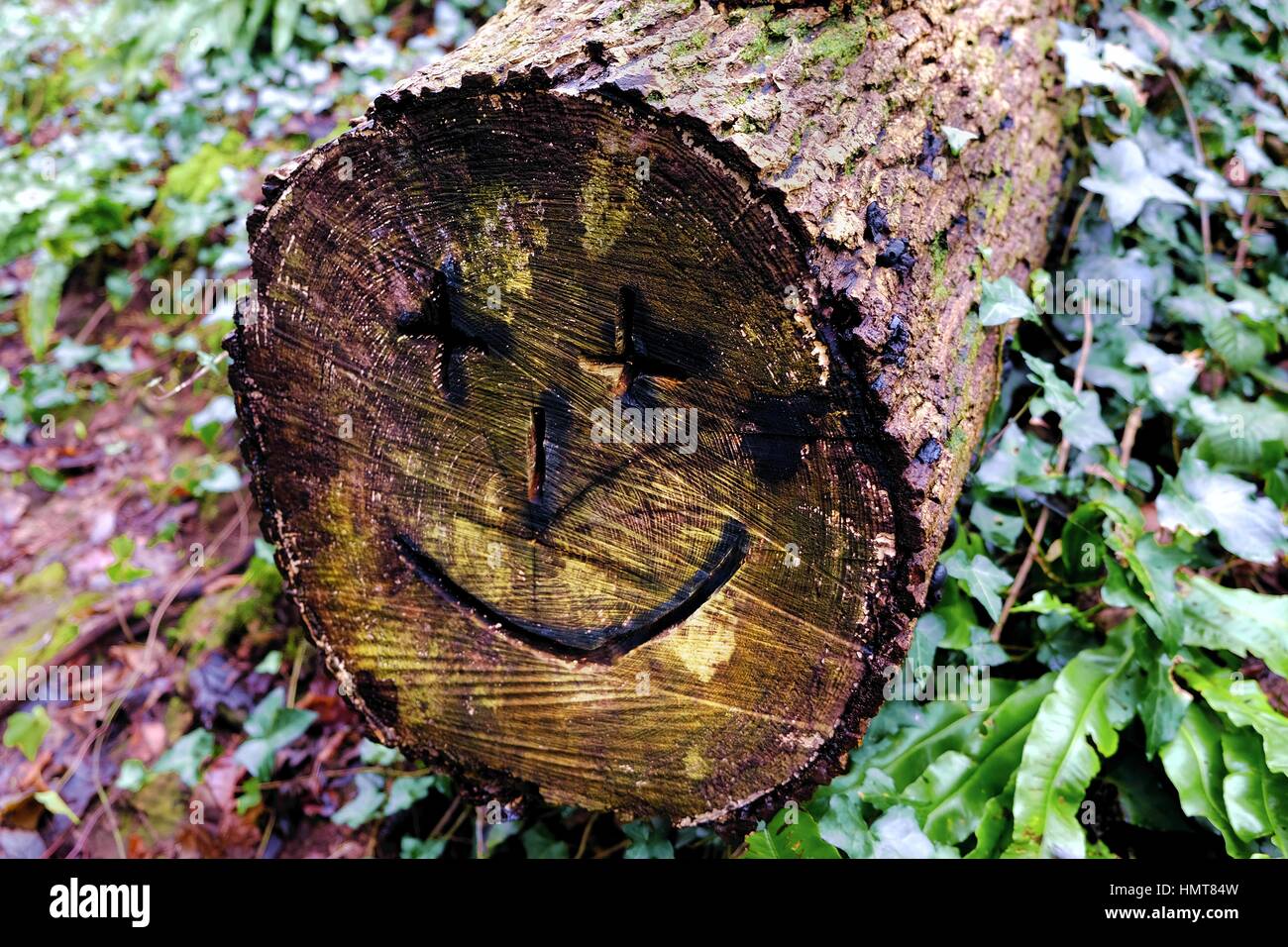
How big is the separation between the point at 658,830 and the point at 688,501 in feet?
2.93

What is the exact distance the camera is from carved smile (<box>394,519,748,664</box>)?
1465mm

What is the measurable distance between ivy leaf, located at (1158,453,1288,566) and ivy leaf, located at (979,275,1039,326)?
0.56 m

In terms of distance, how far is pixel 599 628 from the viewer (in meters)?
1.60

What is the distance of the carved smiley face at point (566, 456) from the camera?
4.28 feet

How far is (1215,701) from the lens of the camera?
1.73 metres

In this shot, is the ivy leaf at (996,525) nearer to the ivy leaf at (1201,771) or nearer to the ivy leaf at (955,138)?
the ivy leaf at (1201,771)

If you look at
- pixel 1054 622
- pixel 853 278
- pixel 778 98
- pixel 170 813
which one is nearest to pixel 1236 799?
pixel 1054 622

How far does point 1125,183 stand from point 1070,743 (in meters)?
1.54

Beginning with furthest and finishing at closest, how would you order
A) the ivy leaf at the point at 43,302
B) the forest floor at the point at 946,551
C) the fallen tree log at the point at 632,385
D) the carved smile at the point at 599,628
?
1. the ivy leaf at the point at 43,302
2. the forest floor at the point at 946,551
3. the carved smile at the point at 599,628
4. the fallen tree log at the point at 632,385

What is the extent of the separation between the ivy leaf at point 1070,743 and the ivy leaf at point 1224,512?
0.96 ft

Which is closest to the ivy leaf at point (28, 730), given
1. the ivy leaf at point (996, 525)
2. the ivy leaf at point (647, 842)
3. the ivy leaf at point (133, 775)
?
the ivy leaf at point (133, 775)

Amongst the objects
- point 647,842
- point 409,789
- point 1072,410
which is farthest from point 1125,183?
point 409,789

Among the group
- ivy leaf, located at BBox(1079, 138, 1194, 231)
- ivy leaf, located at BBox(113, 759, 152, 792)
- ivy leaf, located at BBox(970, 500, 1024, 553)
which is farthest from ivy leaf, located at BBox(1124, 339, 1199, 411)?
ivy leaf, located at BBox(113, 759, 152, 792)
